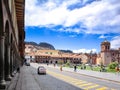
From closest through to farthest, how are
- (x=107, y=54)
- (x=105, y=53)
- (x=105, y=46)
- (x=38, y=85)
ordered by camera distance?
(x=38, y=85)
(x=107, y=54)
(x=105, y=53)
(x=105, y=46)

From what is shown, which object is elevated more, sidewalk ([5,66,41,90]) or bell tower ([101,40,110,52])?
bell tower ([101,40,110,52])

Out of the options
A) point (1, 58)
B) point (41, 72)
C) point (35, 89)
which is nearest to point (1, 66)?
point (1, 58)

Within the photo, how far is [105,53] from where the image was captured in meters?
186

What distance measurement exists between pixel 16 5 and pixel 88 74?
22300mm

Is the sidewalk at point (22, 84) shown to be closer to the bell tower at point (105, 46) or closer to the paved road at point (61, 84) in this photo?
the paved road at point (61, 84)

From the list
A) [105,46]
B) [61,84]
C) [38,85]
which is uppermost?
[105,46]

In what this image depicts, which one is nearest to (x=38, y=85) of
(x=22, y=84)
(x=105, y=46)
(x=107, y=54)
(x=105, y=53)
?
(x=22, y=84)

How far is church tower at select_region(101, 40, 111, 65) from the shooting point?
182 m

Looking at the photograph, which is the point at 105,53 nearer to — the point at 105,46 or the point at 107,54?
the point at 107,54

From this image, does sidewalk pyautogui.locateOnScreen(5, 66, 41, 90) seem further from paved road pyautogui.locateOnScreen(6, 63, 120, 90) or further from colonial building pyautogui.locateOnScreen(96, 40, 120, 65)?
colonial building pyautogui.locateOnScreen(96, 40, 120, 65)

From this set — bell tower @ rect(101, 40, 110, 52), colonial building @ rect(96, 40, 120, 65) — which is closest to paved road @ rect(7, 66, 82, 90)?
colonial building @ rect(96, 40, 120, 65)

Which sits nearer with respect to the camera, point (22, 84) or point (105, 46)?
point (22, 84)

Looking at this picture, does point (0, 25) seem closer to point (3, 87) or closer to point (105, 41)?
point (3, 87)

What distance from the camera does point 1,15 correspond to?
16125mm
